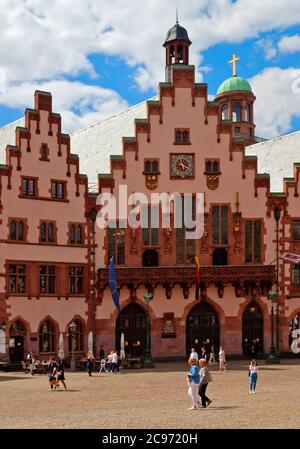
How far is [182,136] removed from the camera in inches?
2689

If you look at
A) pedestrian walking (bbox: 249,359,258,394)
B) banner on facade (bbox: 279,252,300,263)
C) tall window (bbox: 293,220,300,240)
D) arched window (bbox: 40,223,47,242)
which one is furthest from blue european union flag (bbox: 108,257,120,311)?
pedestrian walking (bbox: 249,359,258,394)

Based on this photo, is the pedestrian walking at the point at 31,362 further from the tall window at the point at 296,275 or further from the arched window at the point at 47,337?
the tall window at the point at 296,275

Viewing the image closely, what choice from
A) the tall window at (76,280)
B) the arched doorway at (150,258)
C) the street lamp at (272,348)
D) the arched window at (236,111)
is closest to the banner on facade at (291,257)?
the street lamp at (272,348)

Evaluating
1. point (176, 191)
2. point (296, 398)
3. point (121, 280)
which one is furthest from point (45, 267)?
point (296, 398)

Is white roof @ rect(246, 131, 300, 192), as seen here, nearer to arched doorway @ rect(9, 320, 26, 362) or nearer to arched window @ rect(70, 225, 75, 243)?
arched window @ rect(70, 225, 75, 243)

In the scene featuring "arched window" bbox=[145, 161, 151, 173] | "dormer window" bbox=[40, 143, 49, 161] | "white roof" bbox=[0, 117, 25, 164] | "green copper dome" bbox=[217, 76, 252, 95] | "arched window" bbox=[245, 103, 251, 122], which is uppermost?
"green copper dome" bbox=[217, 76, 252, 95]

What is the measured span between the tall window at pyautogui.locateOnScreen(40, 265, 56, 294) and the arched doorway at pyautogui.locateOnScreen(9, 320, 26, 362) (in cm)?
319

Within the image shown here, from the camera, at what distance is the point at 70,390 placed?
4178cm

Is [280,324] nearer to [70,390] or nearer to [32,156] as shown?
[32,156]

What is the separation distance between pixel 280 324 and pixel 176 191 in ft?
45.4

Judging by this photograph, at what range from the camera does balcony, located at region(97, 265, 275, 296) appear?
2564 inches

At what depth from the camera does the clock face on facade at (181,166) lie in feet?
223

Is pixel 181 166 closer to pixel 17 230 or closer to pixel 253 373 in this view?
pixel 17 230

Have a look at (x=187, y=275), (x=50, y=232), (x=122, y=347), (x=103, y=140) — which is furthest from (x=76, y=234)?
(x=103, y=140)
